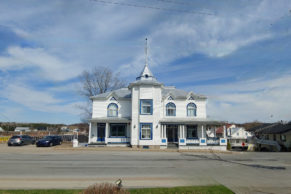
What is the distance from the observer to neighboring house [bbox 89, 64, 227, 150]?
87.0 feet

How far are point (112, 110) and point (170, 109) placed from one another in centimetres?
816

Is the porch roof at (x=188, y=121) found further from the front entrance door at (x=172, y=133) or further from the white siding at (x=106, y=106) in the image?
the white siding at (x=106, y=106)

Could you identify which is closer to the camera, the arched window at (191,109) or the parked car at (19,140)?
the parked car at (19,140)

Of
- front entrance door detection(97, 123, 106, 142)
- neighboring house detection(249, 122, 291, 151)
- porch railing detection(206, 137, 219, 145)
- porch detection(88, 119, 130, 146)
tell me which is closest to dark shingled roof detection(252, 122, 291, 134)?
neighboring house detection(249, 122, 291, 151)

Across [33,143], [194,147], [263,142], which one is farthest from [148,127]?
[263,142]

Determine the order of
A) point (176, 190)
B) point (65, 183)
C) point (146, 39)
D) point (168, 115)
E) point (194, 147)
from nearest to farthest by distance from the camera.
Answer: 1. point (176, 190)
2. point (65, 183)
3. point (194, 147)
4. point (168, 115)
5. point (146, 39)

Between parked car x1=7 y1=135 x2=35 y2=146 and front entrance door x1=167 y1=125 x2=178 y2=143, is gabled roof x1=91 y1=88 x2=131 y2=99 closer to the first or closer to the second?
front entrance door x1=167 y1=125 x2=178 y2=143

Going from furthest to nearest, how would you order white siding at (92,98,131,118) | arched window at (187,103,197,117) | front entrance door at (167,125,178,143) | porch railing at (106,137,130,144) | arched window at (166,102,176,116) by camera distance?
front entrance door at (167,125,178,143), arched window at (187,103,197,117), white siding at (92,98,131,118), arched window at (166,102,176,116), porch railing at (106,137,130,144)

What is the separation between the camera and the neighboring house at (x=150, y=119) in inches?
1045

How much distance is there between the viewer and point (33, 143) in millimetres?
32000

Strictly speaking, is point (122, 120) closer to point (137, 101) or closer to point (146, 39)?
point (137, 101)

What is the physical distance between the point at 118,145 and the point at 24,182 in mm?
19355

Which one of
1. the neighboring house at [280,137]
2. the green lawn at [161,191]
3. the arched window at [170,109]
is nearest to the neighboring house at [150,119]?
the arched window at [170,109]

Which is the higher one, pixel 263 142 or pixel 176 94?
pixel 176 94
